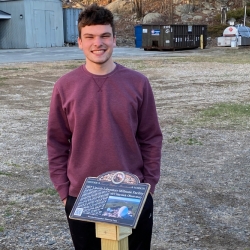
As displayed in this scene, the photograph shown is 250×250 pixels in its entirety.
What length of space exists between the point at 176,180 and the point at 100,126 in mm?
3750

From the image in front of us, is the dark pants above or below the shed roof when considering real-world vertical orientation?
below

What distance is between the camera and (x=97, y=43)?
2.62 metres

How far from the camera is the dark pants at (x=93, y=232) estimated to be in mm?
2756

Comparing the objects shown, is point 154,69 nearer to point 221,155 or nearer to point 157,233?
point 221,155

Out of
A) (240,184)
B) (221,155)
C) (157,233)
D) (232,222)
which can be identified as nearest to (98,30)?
(157,233)

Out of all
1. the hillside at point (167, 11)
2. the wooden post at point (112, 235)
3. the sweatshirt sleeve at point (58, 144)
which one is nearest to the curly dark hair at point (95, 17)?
the sweatshirt sleeve at point (58, 144)

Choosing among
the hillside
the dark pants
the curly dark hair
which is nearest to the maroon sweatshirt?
the dark pants

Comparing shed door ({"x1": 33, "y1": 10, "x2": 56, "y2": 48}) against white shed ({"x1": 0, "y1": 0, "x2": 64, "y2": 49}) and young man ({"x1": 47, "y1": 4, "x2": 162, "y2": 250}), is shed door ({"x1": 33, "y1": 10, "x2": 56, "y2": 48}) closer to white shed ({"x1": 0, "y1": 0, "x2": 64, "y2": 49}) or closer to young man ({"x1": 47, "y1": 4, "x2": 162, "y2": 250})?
white shed ({"x1": 0, "y1": 0, "x2": 64, "y2": 49})

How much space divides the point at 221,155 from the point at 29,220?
3576 millimetres

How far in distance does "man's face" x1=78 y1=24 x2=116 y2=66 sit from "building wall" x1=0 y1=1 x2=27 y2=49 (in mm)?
38764

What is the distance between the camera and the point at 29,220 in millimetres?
4926

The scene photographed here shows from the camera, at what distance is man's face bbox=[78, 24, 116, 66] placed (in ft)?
8.62

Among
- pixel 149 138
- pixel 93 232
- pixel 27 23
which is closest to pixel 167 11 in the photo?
pixel 27 23

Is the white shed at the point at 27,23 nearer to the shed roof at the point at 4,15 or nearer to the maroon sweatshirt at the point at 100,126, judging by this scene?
the shed roof at the point at 4,15
